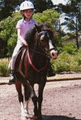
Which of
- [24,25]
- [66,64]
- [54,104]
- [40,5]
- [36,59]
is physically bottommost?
[66,64]

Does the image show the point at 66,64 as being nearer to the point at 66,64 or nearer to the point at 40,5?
the point at 66,64

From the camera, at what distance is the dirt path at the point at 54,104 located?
22.9 feet

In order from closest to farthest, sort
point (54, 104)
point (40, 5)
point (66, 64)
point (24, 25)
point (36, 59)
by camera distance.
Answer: point (36, 59), point (24, 25), point (54, 104), point (66, 64), point (40, 5)

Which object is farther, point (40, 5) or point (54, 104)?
point (40, 5)

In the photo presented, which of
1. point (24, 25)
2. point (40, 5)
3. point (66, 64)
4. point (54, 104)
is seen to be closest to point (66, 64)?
point (66, 64)

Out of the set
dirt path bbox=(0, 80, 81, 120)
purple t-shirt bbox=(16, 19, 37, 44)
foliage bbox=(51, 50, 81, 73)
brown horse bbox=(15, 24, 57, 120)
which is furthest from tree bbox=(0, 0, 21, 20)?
brown horse bbox=(15, 24, 57, 120)

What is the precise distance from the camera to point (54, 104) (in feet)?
26.6

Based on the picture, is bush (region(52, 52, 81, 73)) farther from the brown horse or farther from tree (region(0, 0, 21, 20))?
tree (region(0, 0, 21, 20))

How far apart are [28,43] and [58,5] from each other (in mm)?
41686

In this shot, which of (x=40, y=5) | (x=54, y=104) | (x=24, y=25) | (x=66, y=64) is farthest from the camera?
(x=40, y=5)

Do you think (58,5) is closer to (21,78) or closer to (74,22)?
(74,22)

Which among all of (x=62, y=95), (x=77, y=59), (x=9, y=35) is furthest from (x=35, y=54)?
(x=9, y=35)

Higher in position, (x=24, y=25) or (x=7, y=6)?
(x=24, y=25)

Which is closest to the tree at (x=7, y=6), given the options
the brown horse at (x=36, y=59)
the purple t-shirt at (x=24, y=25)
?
the purple t-shirt at (x=24, y=25)
